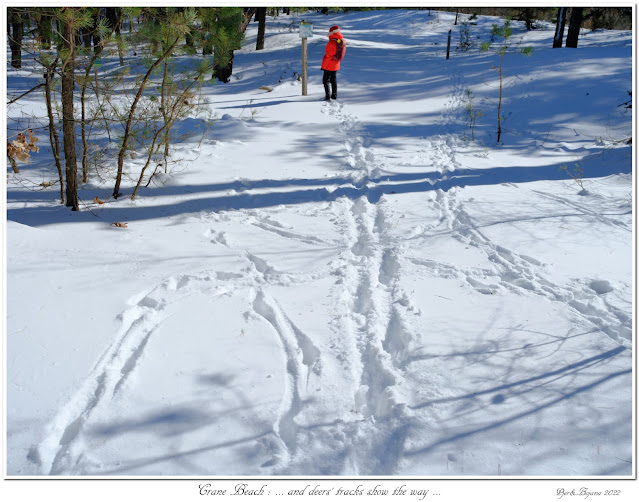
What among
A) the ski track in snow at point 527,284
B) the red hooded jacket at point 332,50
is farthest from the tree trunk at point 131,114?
the red hooded jacket at point 332,50

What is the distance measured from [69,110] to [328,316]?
11.3ft

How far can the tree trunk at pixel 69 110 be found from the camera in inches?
178

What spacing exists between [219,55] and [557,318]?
5.36m

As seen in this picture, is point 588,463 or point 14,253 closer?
point 588,463

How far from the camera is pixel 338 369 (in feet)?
10.6

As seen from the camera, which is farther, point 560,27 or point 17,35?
point 560,27

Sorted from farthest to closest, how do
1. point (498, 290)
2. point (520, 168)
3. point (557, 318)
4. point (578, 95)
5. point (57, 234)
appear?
point (578, 95)
point (520, 168)
point (57, 234)
point (498, 290)
point (557, 318)

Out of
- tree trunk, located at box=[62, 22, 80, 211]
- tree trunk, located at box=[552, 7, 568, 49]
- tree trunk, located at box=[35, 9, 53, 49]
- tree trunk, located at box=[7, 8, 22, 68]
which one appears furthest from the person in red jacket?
tree trunk, located at box=[552, 7, 568, 49]

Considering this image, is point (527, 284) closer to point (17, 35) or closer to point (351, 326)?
point (351, 326)

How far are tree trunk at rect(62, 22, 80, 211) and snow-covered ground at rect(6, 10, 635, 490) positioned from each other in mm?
243

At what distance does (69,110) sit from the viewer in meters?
4.83

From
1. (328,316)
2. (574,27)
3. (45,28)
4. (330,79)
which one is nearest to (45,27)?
(45,28)

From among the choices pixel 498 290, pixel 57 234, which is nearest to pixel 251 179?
pixel 57 234
